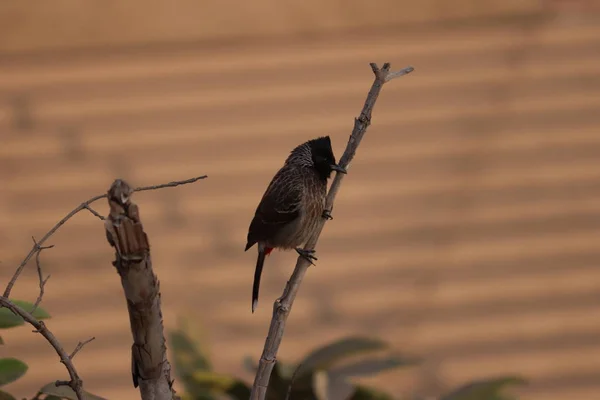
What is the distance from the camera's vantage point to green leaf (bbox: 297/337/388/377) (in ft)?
7.33

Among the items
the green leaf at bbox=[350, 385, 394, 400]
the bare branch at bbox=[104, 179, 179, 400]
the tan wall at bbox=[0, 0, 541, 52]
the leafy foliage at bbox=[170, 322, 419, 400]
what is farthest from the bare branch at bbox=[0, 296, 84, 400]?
the tan wall at bbox=[0, 0, 541, 52]

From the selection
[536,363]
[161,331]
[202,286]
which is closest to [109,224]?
[161,331]

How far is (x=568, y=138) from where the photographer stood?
5.65m

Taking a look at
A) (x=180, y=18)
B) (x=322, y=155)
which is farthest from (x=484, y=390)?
(x=180, y=18)

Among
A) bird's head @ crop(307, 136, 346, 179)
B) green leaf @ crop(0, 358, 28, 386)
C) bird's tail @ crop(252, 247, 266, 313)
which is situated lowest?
green leaf @ crop(0, 358, 28, 386)

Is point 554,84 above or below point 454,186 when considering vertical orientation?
above

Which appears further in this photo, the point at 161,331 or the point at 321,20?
the point at 321,20

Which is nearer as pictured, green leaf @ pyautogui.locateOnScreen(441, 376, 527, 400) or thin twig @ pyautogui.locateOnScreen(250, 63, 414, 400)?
thin twig @ pyautogui.locateOnScreen(250, 63, 414, 400)

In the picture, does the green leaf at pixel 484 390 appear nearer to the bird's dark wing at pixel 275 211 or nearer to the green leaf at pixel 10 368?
the bird's dark wing at pixel 275 211

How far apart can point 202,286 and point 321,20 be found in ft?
6.35

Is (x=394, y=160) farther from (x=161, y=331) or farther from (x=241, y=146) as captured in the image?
(x=161, y=331)

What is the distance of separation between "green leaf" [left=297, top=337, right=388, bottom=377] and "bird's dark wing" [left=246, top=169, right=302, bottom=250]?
650mm

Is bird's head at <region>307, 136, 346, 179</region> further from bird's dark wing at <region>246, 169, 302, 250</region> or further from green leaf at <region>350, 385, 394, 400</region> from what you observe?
green leaf at <region>350, 385, 394, 400</region>

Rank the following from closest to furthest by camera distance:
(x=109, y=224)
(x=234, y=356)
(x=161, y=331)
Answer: (x=109, y=224) → (x=161, y=331) → (x=234, y=356)
